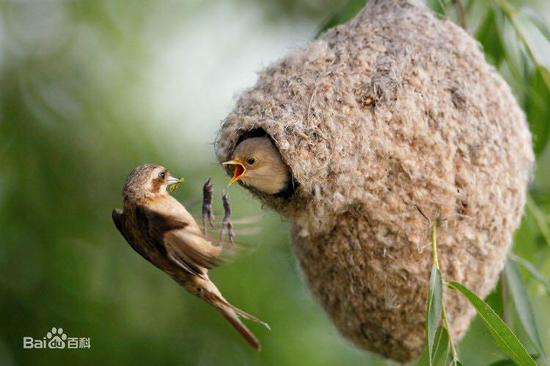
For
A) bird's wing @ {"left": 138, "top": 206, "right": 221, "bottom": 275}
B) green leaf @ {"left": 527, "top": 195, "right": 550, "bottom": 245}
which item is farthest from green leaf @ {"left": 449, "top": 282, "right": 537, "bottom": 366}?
green leaf @ {"left": 527, "top": 195, "right": 550, "bottom": 245}

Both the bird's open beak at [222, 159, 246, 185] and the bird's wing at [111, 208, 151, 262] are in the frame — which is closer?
the bird's wing at [111, 208, 151, 262]

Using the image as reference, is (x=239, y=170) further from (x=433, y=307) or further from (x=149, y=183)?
(x=433, y=307)

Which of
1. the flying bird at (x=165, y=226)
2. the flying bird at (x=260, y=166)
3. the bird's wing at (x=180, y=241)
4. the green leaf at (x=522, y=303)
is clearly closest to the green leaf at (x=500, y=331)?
the green leaf at (x=522, y=303)

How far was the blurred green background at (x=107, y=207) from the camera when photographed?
4211 mm

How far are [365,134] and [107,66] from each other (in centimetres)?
281

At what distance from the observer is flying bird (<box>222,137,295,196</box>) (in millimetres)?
2158

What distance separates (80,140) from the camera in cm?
436

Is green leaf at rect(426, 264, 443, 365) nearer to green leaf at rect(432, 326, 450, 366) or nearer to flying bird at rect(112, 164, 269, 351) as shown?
green leaf at rect(432, 326, 450, 366)

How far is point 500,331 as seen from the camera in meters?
2.39

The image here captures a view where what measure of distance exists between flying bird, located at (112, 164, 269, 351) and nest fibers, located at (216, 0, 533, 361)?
484 mm

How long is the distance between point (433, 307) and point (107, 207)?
2471 millimetres

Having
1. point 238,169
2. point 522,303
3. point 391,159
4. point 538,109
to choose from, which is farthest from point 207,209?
point 538,109

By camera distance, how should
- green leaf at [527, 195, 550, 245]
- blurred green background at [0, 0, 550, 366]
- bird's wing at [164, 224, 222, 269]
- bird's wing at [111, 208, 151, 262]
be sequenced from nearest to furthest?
bird's wing at [164, 224, 222, 269], bird's wing at [111, 208, 151, 262], green leaf at [527, 195, 550, 245], blurred green background at [0, 0, 550, 366]

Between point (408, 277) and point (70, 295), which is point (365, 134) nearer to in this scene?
point (408, 277)
